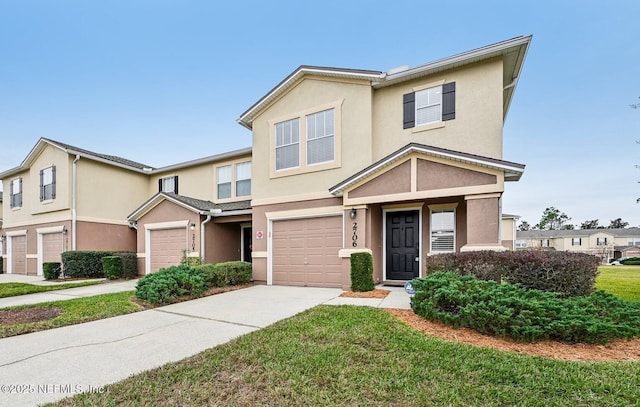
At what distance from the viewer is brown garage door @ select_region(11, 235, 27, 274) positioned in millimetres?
18172

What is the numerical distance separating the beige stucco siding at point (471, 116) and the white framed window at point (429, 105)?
24cm

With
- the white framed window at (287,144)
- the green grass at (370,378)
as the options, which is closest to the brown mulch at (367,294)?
the green grass at (370,378)

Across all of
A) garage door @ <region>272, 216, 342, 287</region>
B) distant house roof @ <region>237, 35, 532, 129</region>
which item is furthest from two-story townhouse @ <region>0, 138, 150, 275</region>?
garage door @ <region>272, 216, 342, 287</region>

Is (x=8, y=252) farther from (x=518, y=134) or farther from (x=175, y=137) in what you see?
(x=518, y=134)

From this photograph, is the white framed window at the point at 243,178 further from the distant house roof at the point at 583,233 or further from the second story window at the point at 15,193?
the distant house roof at the point at 583,233

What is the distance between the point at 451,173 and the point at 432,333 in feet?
15.2

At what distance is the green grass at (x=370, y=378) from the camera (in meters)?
2.90

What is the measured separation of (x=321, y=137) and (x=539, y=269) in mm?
7259

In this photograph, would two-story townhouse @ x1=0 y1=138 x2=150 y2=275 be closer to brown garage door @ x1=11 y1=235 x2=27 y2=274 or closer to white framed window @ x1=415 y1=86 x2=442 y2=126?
brown garage door @ x1=11 y1=235 x2=27 y2=274

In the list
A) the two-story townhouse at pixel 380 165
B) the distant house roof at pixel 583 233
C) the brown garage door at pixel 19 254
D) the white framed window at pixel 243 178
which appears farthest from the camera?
the distant house roof at pixel 583 233

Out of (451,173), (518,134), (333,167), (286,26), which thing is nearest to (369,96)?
(333,167)

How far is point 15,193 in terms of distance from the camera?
1912cm

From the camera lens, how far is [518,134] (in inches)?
709

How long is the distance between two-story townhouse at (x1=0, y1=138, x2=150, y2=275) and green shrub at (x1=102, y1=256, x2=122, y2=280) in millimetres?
3108
